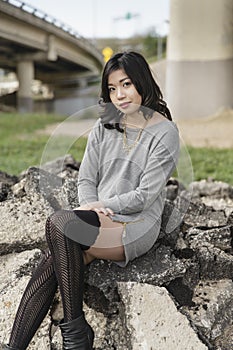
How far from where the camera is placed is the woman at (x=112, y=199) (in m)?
2.25

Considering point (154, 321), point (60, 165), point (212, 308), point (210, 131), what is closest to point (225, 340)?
point (212, 308)

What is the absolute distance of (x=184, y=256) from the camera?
9.00 feet

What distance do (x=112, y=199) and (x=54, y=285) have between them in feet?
1.57

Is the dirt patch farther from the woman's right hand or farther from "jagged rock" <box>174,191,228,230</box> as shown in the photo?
the woman's right hand

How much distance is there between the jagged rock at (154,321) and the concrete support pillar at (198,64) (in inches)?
415

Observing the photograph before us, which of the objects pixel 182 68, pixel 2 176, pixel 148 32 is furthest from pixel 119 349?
pixel 148 32

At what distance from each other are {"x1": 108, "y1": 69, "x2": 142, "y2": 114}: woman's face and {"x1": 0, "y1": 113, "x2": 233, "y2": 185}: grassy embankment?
2.52 ft

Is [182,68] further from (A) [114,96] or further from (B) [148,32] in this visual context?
(B) [148,32]

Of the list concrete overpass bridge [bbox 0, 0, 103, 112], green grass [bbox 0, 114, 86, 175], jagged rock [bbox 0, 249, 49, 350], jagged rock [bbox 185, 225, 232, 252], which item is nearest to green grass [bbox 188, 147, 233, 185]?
green grass [bbox 0, 114, 86, 175]

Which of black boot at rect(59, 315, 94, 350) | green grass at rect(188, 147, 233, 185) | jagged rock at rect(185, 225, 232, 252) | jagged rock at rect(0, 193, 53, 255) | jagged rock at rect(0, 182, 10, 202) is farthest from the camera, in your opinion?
green grass at rect(188, 147, 233, 185)

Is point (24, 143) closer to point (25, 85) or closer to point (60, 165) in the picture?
point (60, 165)

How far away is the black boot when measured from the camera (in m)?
2.19

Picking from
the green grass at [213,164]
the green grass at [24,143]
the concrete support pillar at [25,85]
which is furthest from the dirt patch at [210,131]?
the concrete support pillar at [25,85]

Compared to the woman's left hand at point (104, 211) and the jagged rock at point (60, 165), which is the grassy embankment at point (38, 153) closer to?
the jagged rock at point (60, 165)
